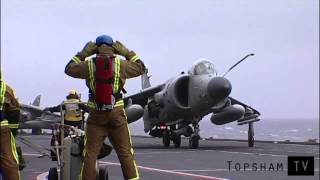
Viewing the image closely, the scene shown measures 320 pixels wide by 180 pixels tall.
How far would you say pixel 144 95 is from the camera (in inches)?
1128

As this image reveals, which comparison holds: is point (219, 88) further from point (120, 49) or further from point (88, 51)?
point (88, 51)

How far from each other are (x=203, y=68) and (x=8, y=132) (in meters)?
18.2

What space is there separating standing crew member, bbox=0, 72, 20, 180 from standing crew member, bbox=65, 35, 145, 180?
713 mm

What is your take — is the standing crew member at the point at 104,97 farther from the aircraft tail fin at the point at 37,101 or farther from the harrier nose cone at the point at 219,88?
the aircraft tail fin at the point at 37,101

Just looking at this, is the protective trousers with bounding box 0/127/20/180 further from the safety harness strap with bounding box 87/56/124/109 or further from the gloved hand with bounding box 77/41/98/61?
the gloved hand with bounding box 77/41/98/61

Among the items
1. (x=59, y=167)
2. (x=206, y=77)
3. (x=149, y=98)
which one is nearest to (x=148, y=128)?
(x=149, y=98)

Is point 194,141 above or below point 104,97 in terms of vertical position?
below

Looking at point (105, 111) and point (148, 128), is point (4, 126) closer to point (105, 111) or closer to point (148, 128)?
point (105, 111)

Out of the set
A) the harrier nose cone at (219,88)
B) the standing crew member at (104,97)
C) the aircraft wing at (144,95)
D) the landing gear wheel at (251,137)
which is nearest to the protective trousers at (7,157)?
the standing crew member at (104,97)

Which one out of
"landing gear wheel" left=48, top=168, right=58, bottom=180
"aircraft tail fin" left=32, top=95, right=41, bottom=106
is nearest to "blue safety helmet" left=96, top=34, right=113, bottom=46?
"landing gear wheel" left=48, top=168, right=58, bottom=180

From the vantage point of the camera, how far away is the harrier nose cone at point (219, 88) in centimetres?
2219

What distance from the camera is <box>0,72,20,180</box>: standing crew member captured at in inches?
246

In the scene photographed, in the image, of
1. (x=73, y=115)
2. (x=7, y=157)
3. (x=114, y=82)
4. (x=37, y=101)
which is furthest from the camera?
(x=37, y=101)

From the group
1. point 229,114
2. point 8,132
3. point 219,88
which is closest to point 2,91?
point 8,132
